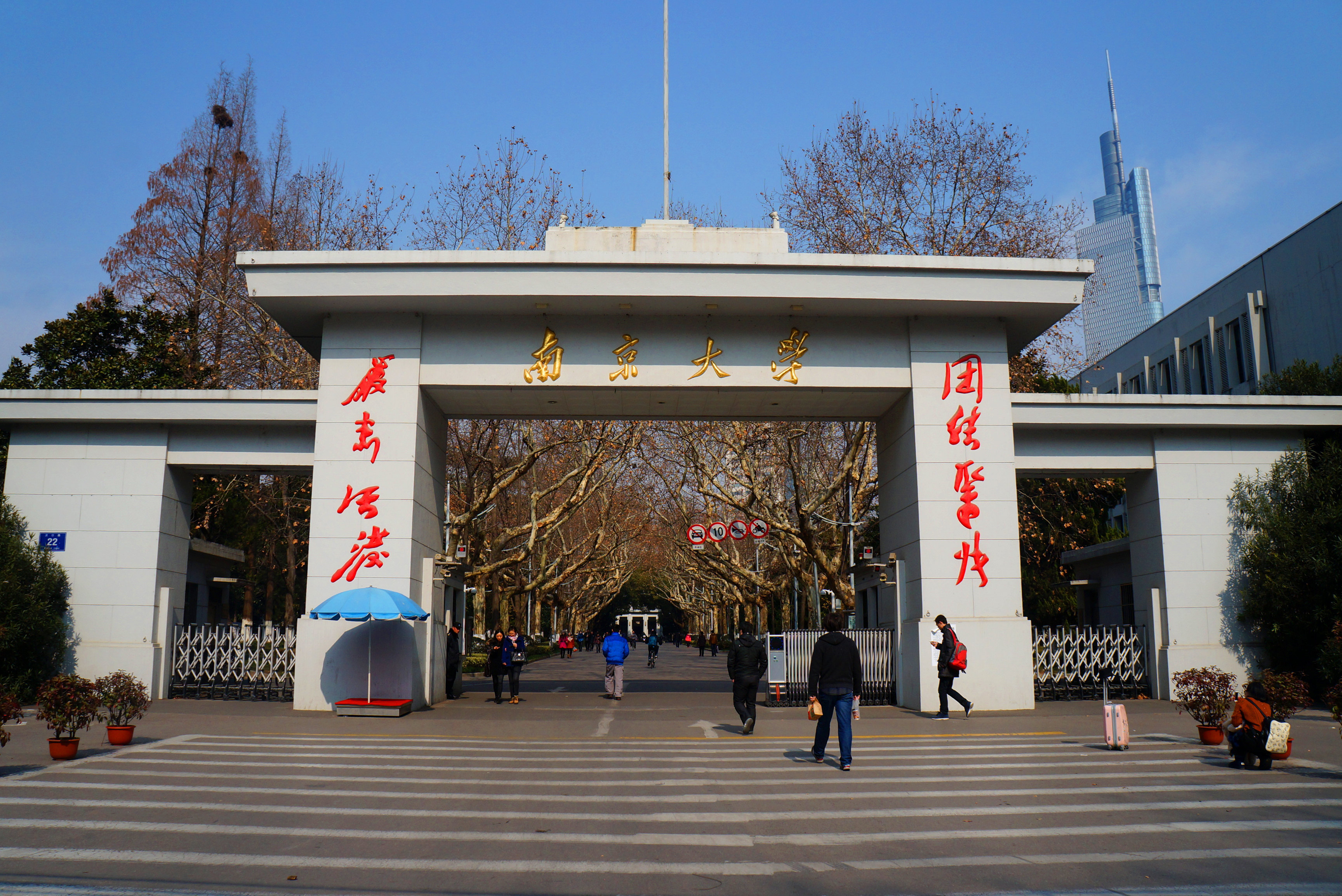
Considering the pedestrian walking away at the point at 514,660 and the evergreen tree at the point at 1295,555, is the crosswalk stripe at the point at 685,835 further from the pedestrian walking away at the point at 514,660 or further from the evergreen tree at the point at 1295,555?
the pedestrian walking away at the point at 514,660

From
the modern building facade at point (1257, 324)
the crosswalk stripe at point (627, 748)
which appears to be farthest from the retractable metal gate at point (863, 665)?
the modern building facade at point (1257, 324)

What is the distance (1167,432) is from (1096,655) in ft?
15.6

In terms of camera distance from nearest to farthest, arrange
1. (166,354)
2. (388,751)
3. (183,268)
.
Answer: (388,751), (166,354), (183,268)

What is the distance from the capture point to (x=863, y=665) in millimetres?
18453

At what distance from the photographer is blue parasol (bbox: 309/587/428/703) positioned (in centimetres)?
1562

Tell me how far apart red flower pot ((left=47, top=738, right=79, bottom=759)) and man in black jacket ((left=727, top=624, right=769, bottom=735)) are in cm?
846

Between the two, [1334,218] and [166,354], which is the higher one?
[1334,218]

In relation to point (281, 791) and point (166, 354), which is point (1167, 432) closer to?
point (281, 791)

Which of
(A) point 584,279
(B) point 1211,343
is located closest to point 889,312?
(A) point 584,279

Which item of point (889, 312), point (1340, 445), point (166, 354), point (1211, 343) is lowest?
point (1340, 445)

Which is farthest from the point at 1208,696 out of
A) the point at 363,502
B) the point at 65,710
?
the point at 65,710

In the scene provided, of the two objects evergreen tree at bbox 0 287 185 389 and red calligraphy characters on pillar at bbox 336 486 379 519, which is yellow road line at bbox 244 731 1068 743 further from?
evergreen tree at bbox 0 287 185 389

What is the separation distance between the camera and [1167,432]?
19.3 meters

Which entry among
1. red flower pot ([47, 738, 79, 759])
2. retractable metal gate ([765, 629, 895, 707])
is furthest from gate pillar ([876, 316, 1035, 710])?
red flower pot ([47, 738, 79, 759])
